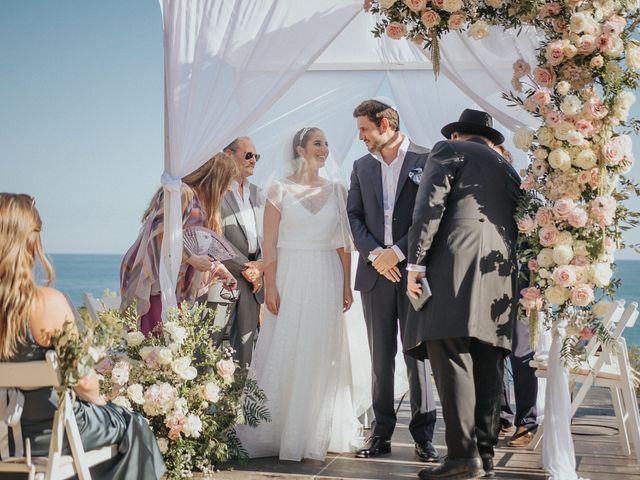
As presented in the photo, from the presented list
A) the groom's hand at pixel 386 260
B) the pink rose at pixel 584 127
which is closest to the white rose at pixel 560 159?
the pink rose at pixel 584 127

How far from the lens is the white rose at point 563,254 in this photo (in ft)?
13.8

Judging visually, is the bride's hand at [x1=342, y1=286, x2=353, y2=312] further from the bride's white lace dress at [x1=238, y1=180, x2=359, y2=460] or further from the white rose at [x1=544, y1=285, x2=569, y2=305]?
the white rose at [x1=544, y1=285, x2=569, y2=305]

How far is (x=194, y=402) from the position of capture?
448 cm

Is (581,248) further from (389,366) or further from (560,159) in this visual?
(389,366)

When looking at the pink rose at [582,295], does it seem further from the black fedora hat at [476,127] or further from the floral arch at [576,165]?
the black fedora hat at [476,127]

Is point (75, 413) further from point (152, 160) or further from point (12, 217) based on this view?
point (152, 160)

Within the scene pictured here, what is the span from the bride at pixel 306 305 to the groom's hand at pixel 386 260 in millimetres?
344

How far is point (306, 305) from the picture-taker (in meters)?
5.13

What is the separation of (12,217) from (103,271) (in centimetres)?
6584

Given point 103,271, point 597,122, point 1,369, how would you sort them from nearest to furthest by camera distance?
point 1,369
point 597,122
point 103,271

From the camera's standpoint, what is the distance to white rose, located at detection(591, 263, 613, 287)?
421 centimetres

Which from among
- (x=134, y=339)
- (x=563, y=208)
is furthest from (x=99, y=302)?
(x=563, y=208)

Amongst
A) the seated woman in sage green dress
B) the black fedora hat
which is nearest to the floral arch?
the black fedora hat

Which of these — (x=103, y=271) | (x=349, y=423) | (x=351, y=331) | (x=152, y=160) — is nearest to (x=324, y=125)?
(x=351, y=331)
